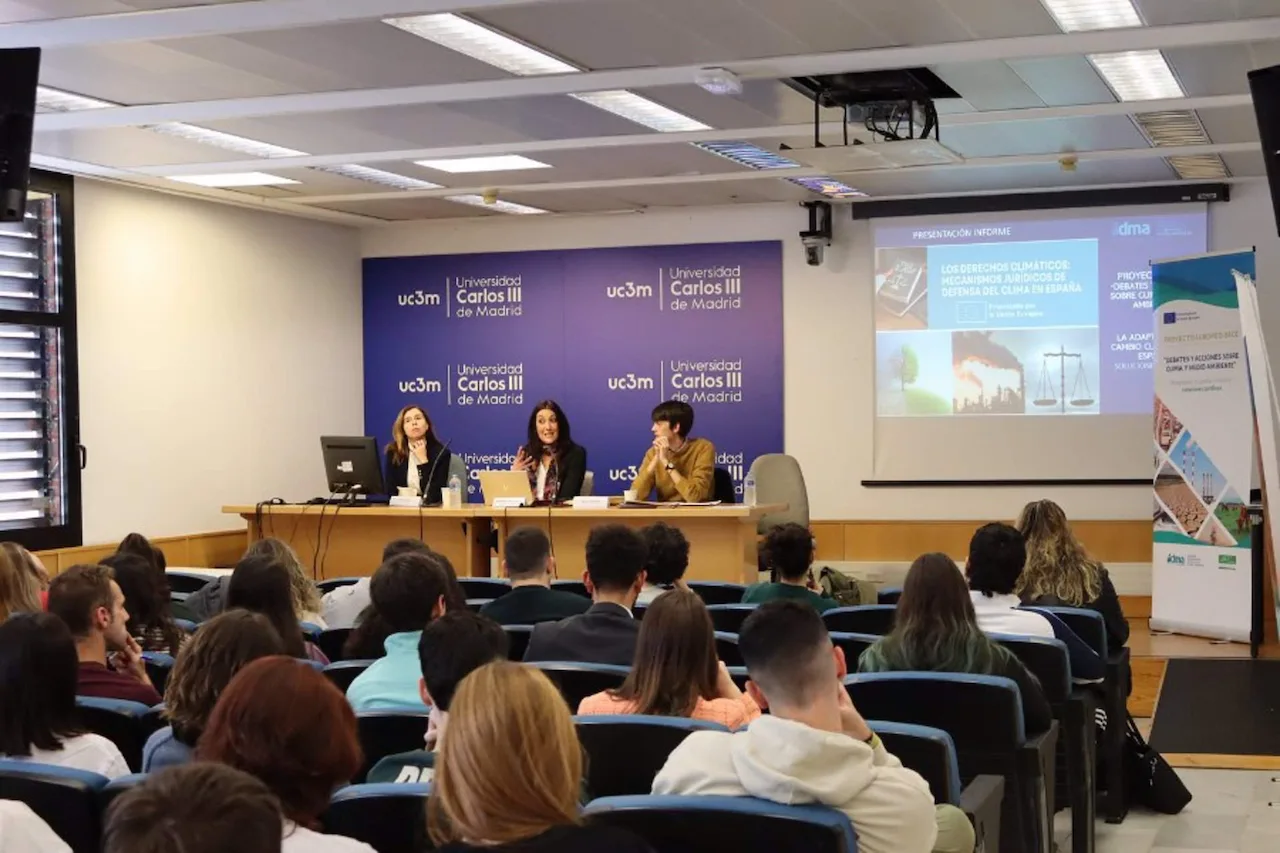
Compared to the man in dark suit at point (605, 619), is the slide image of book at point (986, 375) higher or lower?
higher

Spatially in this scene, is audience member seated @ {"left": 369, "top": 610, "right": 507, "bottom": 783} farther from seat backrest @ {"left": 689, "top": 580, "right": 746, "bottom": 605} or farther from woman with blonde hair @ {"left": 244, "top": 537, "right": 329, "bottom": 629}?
seat backrest @ {"left": 689, "top": 580, "right": 746, "bottom": 605}

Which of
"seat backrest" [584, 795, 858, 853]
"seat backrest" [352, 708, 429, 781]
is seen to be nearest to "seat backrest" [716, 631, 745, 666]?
"seat backrest" [352, 708, 429, 781]

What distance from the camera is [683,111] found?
7.70 meters

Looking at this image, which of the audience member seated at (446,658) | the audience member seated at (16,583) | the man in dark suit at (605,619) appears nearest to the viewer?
the audience member seated at (446,658)

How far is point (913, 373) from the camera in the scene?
10930mm

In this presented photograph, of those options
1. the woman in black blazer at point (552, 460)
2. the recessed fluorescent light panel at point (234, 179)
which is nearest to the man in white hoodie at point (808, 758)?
the woman in black blazer at point (552, 460)

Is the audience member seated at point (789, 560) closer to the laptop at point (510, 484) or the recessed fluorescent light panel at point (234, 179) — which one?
the laptop at point (510, 484)

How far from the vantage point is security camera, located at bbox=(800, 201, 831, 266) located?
429 inches

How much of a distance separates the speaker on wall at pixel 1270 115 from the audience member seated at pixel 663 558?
8.43 ft

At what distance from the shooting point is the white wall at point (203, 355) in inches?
375

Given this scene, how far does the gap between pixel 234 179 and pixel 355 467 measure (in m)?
2.19

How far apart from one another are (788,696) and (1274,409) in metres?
6.24

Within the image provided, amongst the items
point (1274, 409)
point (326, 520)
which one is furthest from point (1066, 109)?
point (326, 520)

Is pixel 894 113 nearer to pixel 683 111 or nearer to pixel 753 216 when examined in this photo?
pixel 683 111
